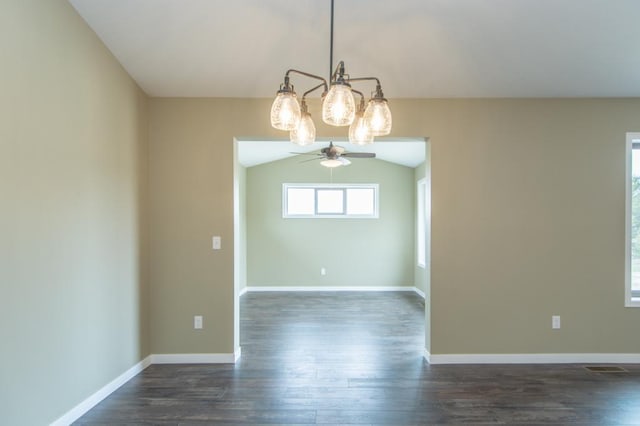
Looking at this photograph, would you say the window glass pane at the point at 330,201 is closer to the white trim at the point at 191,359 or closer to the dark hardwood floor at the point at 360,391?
the dark hardwood floor at the point at 360,391

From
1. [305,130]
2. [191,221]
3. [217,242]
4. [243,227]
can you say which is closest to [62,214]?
[191,221]

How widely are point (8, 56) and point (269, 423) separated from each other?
107 inches

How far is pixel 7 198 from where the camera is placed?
5.96ft

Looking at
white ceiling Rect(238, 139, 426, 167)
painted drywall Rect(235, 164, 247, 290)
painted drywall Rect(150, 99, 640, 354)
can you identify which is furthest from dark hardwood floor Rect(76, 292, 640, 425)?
white ceiling Rect(238, 139, 426, 167)

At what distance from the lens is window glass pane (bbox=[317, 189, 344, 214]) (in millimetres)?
6914

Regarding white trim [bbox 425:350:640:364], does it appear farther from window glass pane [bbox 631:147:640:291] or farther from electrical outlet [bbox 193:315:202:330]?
electrical outlet [bbox 193:315:202:330]

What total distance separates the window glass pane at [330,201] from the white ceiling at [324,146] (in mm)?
860

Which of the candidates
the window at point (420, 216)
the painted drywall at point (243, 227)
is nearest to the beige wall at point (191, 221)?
the painted drywall at point (243, 227)

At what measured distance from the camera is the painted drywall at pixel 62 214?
1852 millimetres

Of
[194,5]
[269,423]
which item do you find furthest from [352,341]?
[194,5]

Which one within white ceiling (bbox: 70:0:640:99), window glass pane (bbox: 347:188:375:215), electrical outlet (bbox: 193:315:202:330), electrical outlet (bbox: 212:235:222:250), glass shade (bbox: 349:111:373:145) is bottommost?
electrical outlet (bbox: 193:315:202:330)

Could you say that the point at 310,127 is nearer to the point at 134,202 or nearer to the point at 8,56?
the point at 8,56

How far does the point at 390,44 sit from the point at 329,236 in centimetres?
459

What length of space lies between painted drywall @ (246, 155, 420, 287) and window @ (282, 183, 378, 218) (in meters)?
0.16
